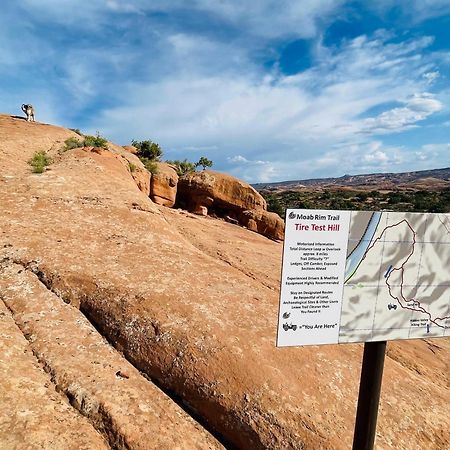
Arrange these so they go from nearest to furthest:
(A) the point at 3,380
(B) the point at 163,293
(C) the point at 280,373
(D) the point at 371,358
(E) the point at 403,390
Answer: (D) the point at 371,358 → (A) the point at 3,380 → (C) the point at 280,373 → (E) the point at 403,390 → (B) the point at 163,293

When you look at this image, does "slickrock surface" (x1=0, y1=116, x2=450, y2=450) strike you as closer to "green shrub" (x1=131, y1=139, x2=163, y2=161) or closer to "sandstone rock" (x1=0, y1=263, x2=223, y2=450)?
"sandstone rock" (x1=0, y1=263, x2=223, y2=450)

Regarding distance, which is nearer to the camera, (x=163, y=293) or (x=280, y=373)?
(x=280, y=373)

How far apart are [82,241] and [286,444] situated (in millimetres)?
6075

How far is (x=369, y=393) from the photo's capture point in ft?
12.7

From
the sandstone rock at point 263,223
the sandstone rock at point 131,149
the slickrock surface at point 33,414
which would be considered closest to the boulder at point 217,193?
the sandstone rock at point 263,223

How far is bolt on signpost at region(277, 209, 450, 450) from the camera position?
11.1ft

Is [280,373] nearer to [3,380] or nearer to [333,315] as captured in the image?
[333,315]

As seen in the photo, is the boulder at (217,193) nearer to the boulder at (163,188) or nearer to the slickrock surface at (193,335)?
the boulder at (163,188)

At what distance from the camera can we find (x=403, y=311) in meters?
3.70

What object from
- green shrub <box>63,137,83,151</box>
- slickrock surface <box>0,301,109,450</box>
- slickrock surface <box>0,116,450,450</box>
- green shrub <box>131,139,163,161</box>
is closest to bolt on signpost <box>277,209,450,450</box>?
slickrock surface <box>0,116,450,450</box>

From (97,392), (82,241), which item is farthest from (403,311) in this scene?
(82,241)

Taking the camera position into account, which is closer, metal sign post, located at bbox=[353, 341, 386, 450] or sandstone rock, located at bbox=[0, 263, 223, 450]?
metal sign post, located at bbox=[353, 341, 386, 450]

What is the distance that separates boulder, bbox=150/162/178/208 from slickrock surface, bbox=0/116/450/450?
7807mm

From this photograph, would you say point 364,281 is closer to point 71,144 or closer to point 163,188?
point 71,144
